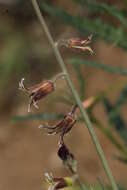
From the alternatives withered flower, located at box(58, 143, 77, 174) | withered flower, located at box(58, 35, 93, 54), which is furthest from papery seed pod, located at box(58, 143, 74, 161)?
withered flower, located at box(58, 35, 93, 54)

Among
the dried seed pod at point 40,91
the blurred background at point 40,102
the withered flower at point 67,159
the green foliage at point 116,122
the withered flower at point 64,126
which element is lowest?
the withered flower at point 67,159

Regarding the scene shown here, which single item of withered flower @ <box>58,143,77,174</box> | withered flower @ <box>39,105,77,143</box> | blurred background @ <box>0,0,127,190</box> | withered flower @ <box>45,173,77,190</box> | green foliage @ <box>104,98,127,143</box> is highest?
blurred background @ <box>0,0,127,190</box>

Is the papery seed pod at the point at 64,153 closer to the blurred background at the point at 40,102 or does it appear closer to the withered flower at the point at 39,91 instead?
the withered flower at the point at 39,91

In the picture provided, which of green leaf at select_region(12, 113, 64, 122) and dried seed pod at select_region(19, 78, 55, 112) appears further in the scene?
green leaf at select_region(12, 113, 64, 122)

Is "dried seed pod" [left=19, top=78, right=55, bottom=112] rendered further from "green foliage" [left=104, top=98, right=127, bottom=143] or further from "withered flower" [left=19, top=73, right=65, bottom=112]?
"green foliage" [left=104, top=98, right=127, bottom=143]

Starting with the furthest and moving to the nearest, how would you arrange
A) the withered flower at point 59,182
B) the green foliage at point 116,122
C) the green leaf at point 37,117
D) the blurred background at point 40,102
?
the blurred background at point 40,102 → the green foliage at point 116,122 → the green leaf at point 37,117 → the withered flower at point 59,182

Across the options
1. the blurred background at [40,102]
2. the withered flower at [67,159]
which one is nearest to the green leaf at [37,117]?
the withered flower at [67,159]

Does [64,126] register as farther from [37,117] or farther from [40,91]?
[37,117]

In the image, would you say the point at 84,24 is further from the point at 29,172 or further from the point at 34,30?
the point at 34,30

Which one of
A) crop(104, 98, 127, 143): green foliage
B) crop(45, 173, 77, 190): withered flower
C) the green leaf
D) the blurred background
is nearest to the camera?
crop(45, 173, 77, 190): withered flower

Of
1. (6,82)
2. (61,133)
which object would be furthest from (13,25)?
(61,133)

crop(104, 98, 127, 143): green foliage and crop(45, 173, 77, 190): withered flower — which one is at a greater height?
crop(104, 98, 127, 143): green foliage
